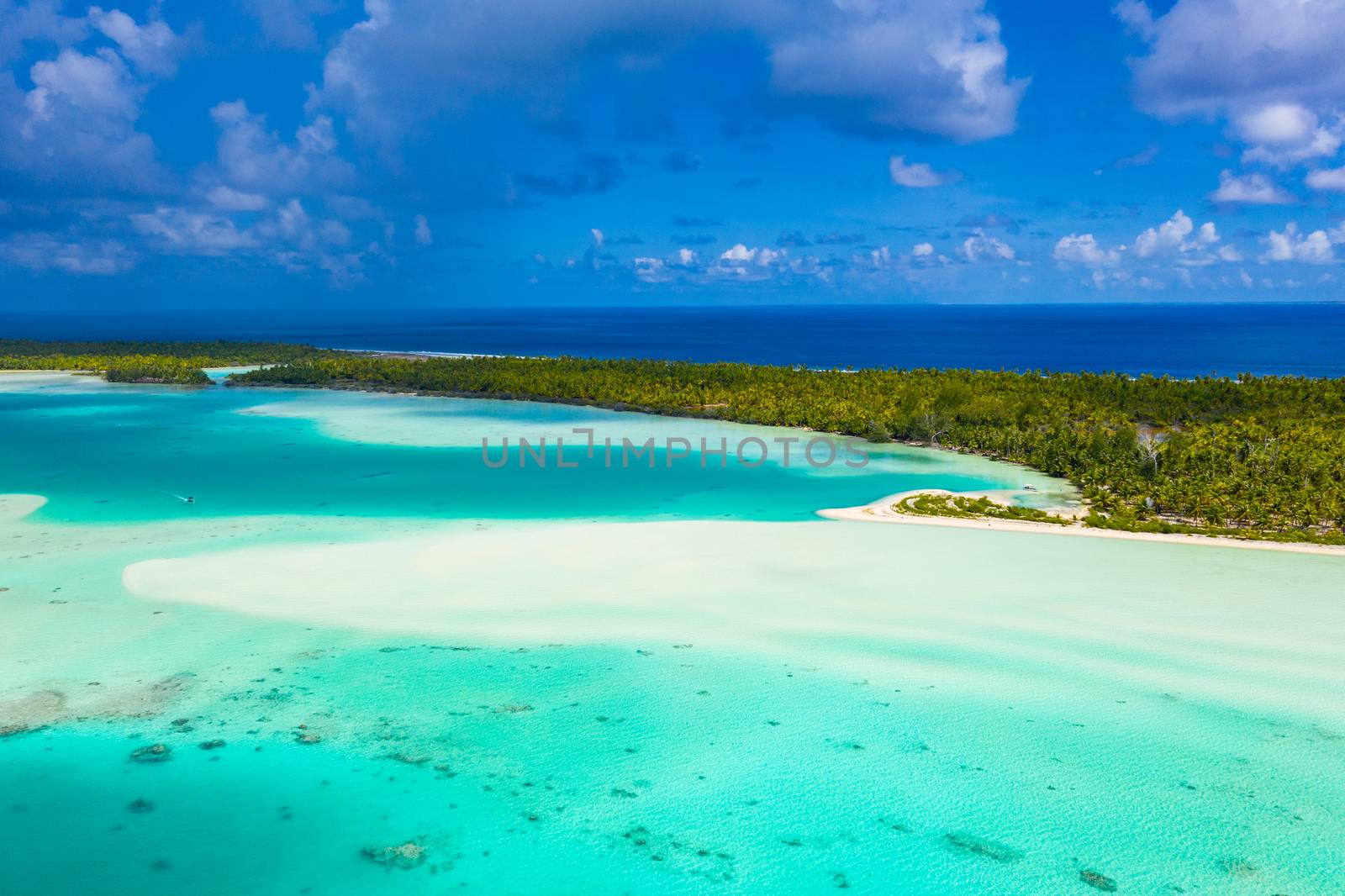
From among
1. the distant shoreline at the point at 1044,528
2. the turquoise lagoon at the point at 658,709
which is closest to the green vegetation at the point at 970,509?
the distant shoreline at the point at 1044,528

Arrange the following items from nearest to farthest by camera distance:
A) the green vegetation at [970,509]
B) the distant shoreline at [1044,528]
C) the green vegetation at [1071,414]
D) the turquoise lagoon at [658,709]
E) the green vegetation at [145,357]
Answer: the turquoise lagoon at [658,709] < the distant shoreline at [1044,528] < the green vegetation at [1071,414] < the green vegetation at [970,509] < the green vegetation at [145,357]

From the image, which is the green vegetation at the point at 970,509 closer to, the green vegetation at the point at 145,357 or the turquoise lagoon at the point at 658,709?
the turquoise lagoon at the point at 658,709

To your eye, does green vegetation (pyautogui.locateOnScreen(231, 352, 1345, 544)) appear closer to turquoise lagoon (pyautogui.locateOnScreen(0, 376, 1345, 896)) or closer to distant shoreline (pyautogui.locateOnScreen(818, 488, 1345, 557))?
distant shoreline (pyautogui.locateOnScreen(818, 488, 1345, 557))

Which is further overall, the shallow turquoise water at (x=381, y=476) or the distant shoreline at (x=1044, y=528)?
the shallow turquoise water at (x=381, y=476)

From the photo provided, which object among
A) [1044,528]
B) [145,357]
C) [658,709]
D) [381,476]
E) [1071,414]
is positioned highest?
[145,357]

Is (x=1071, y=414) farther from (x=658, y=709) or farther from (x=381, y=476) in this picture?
(x=658, y=709)

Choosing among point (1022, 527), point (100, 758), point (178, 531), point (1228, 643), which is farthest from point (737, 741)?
point (178, 531)

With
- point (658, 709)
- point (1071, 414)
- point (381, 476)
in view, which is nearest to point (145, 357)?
point (381, 476)
